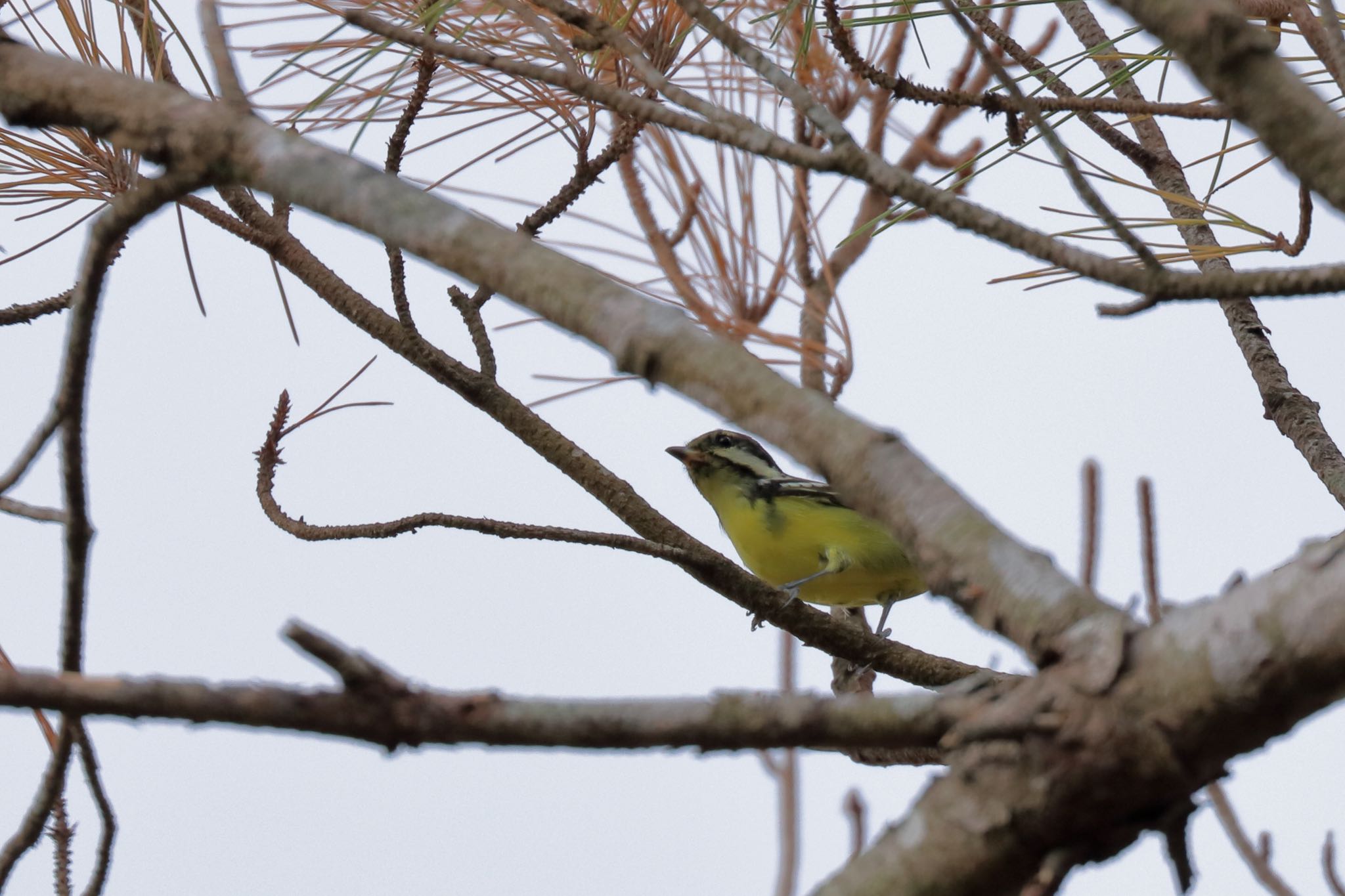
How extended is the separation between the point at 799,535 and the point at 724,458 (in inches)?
19.2

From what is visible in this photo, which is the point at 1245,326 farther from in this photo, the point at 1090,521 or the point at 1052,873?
the point at 1052,873

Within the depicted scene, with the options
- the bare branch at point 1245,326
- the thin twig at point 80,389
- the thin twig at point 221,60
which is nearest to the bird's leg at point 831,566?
the bare branch at point 1245,326

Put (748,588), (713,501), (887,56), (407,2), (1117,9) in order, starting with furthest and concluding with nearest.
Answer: (713,501) < (887,56) < (407,2) < (748,588) < (1117,9)

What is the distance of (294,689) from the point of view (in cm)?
91

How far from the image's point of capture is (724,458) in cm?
481

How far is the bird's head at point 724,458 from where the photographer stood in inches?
188

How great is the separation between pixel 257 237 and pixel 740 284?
1255mm

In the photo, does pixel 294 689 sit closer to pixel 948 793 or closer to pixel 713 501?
pixel 948 793

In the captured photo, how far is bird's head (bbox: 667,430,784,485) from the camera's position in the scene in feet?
15.7

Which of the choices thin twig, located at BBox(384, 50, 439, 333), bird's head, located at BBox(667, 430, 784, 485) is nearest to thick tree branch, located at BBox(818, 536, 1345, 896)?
thin twig, located at BBox(384, 50, 439, 333)

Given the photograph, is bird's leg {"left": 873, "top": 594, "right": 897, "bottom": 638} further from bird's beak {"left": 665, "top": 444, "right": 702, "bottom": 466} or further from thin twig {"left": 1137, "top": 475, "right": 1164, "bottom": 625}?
thin twig {"left": 1137, "top": 475, "right": 1164, "bottom": 625}

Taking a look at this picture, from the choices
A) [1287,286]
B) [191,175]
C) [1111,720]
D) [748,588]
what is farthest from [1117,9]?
[748,588]

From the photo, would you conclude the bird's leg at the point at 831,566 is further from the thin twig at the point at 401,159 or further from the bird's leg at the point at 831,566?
the thin twig at the point at 401,159

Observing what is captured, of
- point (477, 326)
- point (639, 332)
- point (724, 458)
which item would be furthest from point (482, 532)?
point (724, 458)
